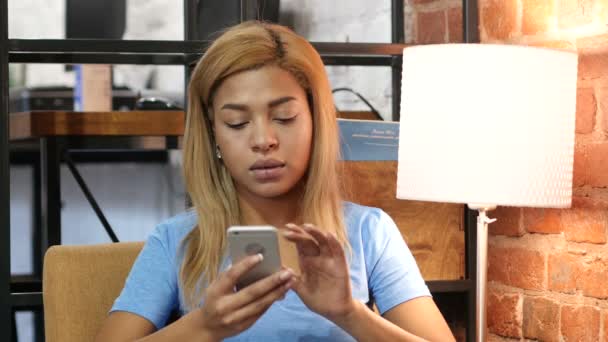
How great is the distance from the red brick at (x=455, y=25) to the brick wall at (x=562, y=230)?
0.08 m

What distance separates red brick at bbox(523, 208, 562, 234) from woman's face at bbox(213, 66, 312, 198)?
2.10 ft

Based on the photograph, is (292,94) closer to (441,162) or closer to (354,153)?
(441,162)

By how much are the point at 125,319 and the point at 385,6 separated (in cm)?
125

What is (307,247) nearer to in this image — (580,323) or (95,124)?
(580,323)

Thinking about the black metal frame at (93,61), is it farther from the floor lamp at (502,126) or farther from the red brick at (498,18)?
the floor lamp at (502,126)

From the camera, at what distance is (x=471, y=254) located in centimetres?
222

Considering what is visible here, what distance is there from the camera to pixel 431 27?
7.77 feet

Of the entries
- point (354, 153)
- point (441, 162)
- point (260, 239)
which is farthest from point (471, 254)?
point (260, 239)

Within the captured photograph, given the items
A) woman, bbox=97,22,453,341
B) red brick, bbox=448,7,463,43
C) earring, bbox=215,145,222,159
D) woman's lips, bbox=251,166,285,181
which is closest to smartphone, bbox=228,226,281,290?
woman, bbox=97,22,453,341

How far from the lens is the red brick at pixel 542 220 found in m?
1.99

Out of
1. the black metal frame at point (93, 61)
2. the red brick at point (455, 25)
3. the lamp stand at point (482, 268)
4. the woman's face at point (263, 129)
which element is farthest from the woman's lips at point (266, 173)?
the red brick at point (455, 25)

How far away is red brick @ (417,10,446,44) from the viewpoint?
2348 millimetres

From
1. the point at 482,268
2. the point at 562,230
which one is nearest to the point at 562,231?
the point at 562,230

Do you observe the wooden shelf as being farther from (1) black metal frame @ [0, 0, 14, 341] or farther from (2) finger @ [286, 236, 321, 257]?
(2) finger @ [286, 236, 321, 257]
